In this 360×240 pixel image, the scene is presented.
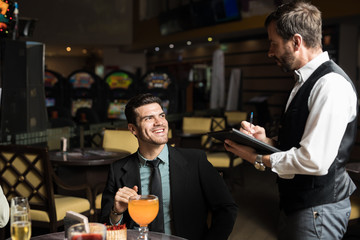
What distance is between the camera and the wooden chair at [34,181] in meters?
2.99

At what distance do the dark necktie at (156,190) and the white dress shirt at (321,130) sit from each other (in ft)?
1.75

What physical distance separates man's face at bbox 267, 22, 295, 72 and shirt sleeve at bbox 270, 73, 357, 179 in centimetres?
13

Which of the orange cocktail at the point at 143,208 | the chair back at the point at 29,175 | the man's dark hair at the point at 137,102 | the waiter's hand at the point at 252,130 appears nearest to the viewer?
the orange cocktail at the point at 143,208

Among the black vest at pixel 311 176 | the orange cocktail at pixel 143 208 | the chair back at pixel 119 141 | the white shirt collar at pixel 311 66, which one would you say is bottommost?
the chair back at pixel 119 141

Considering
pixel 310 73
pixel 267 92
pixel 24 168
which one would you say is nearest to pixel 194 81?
pixel 267 92

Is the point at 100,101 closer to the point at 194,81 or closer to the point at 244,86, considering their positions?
the point at 244,86

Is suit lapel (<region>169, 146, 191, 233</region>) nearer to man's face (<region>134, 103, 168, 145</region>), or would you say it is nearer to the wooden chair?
man's face (<region>134, 103, 168, 145</region>)

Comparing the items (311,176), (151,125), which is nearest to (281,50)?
(311,176)

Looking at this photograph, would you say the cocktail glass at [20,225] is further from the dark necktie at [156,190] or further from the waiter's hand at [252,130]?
the waiter's hand at [252,130]

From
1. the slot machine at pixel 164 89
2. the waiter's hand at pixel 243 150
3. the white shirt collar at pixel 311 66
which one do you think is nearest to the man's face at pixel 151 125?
the waiter's hand at pixel 243 150

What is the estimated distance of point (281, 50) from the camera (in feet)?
5.15

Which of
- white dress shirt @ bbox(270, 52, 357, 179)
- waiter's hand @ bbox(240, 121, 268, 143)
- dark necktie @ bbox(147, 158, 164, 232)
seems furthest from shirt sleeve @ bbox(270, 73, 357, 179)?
dark necktie @ bbox(147, 158, 164, 232)

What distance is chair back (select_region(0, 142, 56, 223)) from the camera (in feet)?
9.80

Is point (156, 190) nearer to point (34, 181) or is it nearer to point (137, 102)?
point (137, 102)
